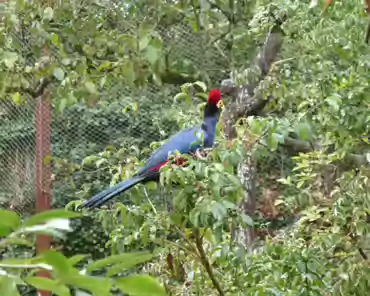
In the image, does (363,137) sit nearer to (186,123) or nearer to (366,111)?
(366,111)

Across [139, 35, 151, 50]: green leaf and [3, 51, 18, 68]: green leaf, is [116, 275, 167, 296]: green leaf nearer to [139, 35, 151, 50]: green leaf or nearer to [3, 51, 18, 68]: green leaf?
[139, 35, 151, 50]: green leaf

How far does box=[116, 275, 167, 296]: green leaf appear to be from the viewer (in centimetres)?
25

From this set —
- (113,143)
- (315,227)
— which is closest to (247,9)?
(315,227)

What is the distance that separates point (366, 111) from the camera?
1420 mm

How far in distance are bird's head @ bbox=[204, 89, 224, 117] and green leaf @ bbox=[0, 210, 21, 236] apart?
4.50 feet

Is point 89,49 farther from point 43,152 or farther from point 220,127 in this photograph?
point 43,152

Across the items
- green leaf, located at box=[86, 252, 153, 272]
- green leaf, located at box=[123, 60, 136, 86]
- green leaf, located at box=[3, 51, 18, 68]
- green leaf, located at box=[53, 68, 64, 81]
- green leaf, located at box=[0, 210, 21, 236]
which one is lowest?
green leaf, located at box=[86, 252, 153, 272]

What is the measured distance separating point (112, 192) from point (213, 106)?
311mm

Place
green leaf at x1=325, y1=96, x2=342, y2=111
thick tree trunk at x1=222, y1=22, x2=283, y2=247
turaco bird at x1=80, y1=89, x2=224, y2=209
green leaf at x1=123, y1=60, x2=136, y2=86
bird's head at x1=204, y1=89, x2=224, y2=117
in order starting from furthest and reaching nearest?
1. thick tree trunk at x1=222, y1=22, x2=283, y2=247
2. bird's head at x1=204, y1=89, x2=224, y2=117
3. turaco bird at x1=80, y1=89, x2=224, y2=209
4. green leaf at x1=325, y1=96, x2=342, y2=111
5. green leaf at x1=123, y1=60, x2=136, y2=86

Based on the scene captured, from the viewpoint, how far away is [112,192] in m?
1.58

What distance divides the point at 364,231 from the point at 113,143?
141 cm

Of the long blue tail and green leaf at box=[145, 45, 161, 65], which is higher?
the long blue tail

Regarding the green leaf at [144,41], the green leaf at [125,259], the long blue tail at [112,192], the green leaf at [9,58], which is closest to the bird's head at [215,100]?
the long blue tail at [112,192]

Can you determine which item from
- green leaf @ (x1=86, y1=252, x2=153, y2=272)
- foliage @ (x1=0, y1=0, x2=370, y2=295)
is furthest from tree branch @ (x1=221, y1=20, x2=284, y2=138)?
green leaf @ (x1=86, y1=252, x2=153, y2=272)
